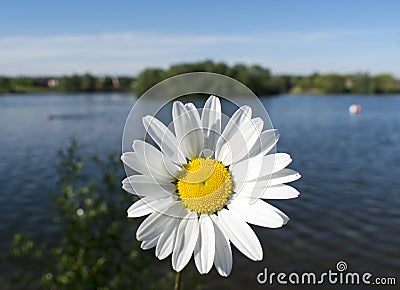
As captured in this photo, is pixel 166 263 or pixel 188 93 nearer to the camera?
pixel 188 93

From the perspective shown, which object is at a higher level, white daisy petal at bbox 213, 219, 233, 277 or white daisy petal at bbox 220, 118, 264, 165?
white daisy petal at bbox 220, 118, 264, 165

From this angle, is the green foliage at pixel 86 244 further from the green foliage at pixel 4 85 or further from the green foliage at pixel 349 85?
the green foliage at pixel 349 85

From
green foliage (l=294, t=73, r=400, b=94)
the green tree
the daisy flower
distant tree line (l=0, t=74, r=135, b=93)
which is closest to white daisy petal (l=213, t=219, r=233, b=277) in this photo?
the daisy flower

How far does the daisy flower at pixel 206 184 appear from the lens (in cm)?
49

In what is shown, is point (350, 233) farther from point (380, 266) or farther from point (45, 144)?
point (45, 144)

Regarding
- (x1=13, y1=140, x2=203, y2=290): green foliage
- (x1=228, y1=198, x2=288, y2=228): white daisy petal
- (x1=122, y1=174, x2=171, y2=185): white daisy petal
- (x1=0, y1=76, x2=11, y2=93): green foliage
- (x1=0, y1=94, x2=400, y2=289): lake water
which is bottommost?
(x1=0, y1=94, x2=400, y2=289): lake water

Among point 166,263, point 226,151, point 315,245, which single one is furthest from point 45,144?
point 226,151

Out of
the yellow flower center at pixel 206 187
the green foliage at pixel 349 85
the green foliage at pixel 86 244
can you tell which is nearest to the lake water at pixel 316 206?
the green foliage at pixel 86 244

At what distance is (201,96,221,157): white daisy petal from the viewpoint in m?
0.53

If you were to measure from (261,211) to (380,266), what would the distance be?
4905mm

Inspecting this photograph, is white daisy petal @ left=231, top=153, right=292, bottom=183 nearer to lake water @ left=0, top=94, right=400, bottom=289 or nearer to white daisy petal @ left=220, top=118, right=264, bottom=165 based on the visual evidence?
white daisy petal @ left=220, top=118, right=264, bottom=165

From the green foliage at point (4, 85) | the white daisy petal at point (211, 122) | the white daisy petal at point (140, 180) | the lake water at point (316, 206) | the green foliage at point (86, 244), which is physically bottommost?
the lake water at point (316, 206)

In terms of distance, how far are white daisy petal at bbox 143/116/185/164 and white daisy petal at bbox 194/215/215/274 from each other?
10cm

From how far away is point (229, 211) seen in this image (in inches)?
21.0
